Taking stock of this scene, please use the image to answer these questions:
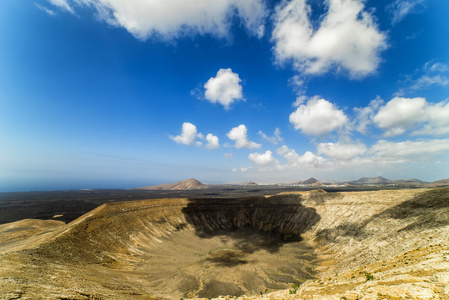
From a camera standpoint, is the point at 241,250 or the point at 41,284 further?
the point at 241,250

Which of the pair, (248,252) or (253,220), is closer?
(248,252)

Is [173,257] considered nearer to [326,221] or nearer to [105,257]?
[105,257]

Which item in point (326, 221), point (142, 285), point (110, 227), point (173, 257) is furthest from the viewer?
point (326, 221)

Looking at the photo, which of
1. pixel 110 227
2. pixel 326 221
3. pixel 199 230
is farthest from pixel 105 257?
pixel 326 221

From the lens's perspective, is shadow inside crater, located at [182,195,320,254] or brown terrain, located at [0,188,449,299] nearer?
brown terrain, located at [0,188,449,299]

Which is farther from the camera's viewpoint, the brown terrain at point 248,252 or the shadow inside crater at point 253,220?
the shadow inside crater at point 253,220

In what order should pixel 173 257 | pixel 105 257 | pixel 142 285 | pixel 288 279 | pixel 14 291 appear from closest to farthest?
pixel 14 291, pixel 142 285, pixel 288 279, pixel 105 257, pixel 173 257

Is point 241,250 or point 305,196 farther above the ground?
point 305,196

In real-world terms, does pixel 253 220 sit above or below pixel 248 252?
above
